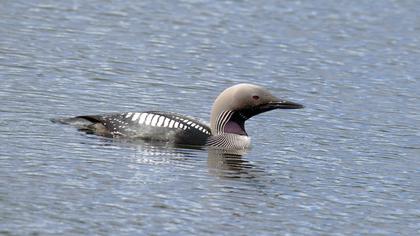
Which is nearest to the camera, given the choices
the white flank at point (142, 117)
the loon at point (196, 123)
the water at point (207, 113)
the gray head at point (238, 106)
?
the water at point (207, 113)

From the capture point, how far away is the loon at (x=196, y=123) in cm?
1445

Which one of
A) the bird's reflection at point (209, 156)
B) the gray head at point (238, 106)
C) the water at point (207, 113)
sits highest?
the gray head at point (238, 106)

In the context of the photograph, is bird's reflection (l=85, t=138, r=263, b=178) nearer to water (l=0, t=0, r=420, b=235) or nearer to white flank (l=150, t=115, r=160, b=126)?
water (l=0, t=0, r=420, b=235)

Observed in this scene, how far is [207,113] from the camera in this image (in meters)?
16.0

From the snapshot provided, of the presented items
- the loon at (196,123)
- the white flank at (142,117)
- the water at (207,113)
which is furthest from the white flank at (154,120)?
the water at (207,113)

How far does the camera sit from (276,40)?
2141 cm

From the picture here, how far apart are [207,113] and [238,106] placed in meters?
1.33

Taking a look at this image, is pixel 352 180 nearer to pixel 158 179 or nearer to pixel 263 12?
pixel 158 179

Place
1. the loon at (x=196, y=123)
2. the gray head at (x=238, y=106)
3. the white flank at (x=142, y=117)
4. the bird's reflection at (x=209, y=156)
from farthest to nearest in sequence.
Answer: the gray head at (x=238, y=106)
the white flank at (x=142, y=117)
the loon at (x=196, y=123)
the bird's reflection at (x=209, y=156)

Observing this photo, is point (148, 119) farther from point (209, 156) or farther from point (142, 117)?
point (209, 156)

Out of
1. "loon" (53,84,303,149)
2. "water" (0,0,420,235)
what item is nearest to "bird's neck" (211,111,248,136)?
"loon" (53,84,303,149)

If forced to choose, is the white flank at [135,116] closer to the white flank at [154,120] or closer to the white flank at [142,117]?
the white flank at [142,117]

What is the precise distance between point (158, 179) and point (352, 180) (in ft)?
5.92

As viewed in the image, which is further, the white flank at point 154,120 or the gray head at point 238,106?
the gray head at point 238,106
